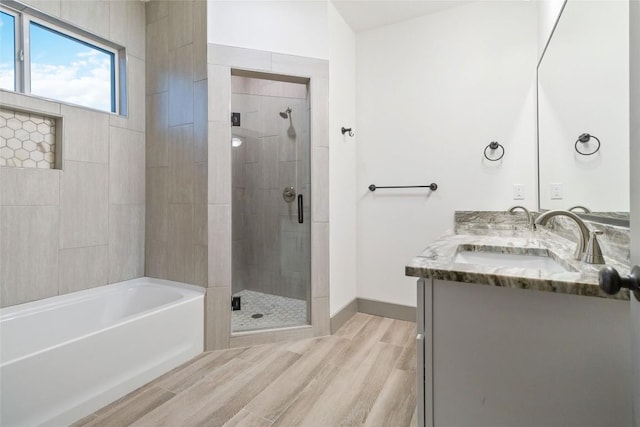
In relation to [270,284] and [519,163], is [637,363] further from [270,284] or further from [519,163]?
[270,284]

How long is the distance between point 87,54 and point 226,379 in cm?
243

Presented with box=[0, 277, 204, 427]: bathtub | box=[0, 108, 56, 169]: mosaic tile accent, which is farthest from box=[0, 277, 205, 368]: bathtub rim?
box=[0, 108, 56, 169]: mosaic tile accent

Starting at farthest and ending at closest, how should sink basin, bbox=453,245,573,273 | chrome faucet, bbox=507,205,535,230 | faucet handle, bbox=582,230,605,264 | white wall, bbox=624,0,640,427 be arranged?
chrome faucet, bbox=507,205,535,230 → sink basin, bbox=453,245,573,273 → faucet handle, bbox=582,230,605,264 → white wall, bbox=624,0,640,427

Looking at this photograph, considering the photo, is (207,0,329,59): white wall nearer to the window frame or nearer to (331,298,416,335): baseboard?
the window frame

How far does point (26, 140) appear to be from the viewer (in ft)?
5.84

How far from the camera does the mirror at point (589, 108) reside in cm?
96

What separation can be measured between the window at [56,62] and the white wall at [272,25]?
2.99ft

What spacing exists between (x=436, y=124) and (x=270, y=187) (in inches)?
54.9

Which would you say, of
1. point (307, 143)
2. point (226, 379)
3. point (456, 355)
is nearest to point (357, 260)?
point (307, 143)

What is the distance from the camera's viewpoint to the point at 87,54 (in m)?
2.13

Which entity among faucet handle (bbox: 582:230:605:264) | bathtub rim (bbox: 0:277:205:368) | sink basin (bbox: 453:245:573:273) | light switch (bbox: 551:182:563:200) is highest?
light switch (bbox: 551:182:563:200)

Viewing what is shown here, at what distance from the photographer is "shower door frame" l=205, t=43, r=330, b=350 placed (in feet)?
6.50

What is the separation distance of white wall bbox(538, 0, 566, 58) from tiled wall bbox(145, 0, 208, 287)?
2044mm

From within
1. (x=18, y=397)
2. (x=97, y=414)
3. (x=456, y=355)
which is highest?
(x=456, y=355)
